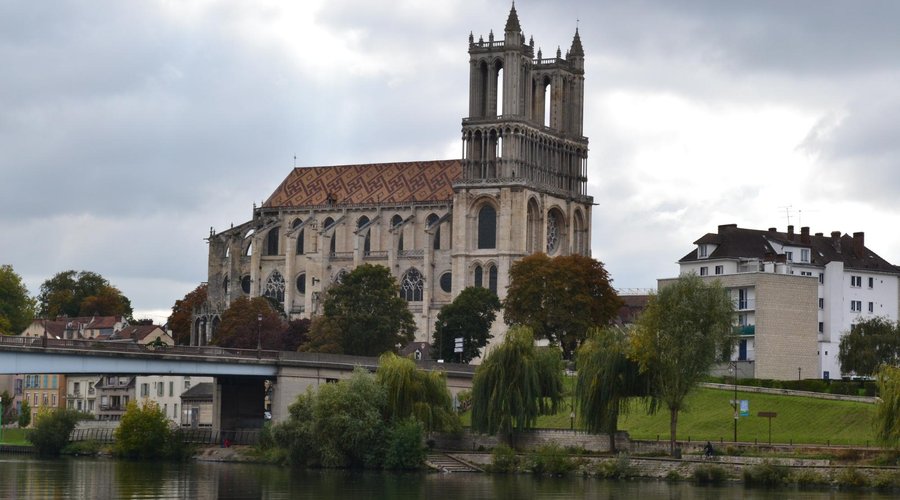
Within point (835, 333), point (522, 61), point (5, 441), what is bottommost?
point (5, 441)

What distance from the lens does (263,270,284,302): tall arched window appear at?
570 ft

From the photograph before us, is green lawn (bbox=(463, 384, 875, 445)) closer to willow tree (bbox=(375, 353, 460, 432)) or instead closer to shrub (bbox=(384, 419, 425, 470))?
willow tree (bbox=(375, 353, 460, 432))

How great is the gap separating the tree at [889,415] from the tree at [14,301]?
11674 cm

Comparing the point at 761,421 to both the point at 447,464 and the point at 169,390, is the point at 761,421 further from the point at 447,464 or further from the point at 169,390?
the point at 169,390

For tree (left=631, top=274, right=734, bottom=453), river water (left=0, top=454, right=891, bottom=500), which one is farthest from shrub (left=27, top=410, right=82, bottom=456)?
tree (left=631, top=274, right=734, bottom=453)

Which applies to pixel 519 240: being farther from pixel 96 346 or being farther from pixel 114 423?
pixel 96 346

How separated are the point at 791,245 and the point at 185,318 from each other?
73606 millimetres

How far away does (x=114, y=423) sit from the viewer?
11744cm

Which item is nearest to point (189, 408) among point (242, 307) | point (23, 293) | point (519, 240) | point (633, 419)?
point (242, 307)

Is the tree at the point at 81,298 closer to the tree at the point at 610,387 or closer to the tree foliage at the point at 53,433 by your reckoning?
the tree foliage at the point at 53,433

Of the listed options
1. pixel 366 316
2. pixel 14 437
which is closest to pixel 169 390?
pixel 14 437

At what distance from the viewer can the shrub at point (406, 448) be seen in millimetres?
86375

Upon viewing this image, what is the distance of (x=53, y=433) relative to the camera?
355 feet

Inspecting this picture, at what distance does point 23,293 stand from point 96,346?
9326 centimetres
